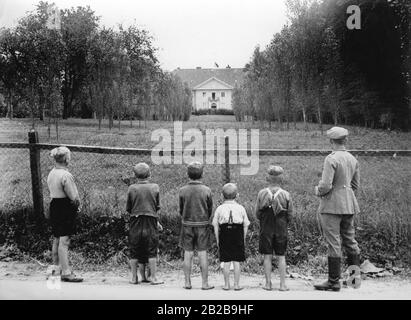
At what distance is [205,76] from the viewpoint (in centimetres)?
3136

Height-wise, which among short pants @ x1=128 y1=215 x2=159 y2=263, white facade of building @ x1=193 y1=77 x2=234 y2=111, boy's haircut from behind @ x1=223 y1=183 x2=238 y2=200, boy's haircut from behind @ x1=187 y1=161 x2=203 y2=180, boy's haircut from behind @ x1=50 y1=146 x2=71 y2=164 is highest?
white facade of building @ x1=193 y1=77 x2=234 y2=111

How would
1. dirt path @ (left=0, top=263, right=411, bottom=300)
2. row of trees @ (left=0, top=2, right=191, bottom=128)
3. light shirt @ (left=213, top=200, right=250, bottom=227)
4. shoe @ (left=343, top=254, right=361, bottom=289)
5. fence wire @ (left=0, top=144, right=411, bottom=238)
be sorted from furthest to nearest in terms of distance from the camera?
1. row of trees @ (left=0, top=2, right=191, bottom=128)
2. fence wire @ (left=0, top=144, right=411, bottom=238)
3. shoe @ (left=343, top=254, right=361, bottom=289)
4. light shirt @ (left=213, top=200, right=250, bottom=227)
5. dirt path @ (left=0, top=263, right=411, bottom=300)

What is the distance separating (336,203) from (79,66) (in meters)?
12.9

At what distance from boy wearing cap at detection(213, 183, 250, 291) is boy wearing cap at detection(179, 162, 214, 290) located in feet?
0.50

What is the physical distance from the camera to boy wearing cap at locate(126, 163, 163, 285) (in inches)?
202

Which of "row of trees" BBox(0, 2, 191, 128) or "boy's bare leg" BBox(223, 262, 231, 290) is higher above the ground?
"row of trees" BBox(0, 2, 191, 128)

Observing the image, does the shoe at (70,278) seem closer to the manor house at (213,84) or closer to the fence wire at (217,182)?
the fence wire at (217,182)

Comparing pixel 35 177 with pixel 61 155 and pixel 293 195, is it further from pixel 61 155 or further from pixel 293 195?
pixel 293 195

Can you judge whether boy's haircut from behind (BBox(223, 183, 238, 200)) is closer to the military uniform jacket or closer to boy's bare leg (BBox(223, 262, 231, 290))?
boy's bare leg (BBox(223, 262, 231, 290))

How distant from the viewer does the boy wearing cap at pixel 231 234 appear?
4922 mm

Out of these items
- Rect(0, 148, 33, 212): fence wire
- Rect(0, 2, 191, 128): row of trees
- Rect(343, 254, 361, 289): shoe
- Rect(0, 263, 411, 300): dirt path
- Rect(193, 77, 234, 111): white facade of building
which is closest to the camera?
Rect(0, 263, 411, 300): dirt path

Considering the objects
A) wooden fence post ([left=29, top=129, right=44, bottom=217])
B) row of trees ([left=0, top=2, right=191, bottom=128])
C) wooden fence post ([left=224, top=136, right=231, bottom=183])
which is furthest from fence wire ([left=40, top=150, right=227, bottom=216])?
row of trees ([left=0, top=2, right=191, bottom=128])

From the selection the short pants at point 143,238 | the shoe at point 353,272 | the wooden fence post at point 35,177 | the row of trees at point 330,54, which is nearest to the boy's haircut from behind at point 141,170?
the short pants at point 143,238
